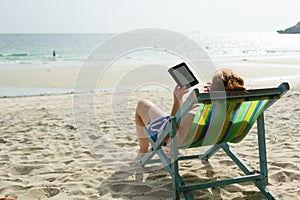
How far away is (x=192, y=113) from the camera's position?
2775 mm

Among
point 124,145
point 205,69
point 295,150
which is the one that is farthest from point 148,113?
point 205,69

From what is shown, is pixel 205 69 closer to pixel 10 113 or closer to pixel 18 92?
pixel 18 92

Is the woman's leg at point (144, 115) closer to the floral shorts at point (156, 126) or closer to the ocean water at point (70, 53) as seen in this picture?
the floral shorts at point (156, 126)

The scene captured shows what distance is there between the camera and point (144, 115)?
3.53m

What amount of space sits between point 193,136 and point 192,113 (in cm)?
19

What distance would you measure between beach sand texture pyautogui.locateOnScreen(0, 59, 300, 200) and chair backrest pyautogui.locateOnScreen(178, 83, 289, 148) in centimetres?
51

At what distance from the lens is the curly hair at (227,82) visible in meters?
2.66

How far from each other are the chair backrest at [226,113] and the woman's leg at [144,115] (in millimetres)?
552

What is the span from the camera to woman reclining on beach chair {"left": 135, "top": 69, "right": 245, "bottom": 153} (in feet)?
8.80

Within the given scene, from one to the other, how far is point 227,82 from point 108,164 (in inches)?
67.8

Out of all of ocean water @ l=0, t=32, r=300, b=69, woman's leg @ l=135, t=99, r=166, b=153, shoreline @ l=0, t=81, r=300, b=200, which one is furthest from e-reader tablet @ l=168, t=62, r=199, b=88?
ocean water @ l=0, t=32, r=300, b=69

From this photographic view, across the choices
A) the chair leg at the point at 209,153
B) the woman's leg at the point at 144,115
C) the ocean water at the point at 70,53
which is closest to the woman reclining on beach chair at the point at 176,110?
the woman's leg at the point at 144,115

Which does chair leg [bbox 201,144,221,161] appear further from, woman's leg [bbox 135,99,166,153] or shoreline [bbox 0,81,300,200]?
woman's leg [bbox 135,99,166,153]

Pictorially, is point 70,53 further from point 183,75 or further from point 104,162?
point 183,75
